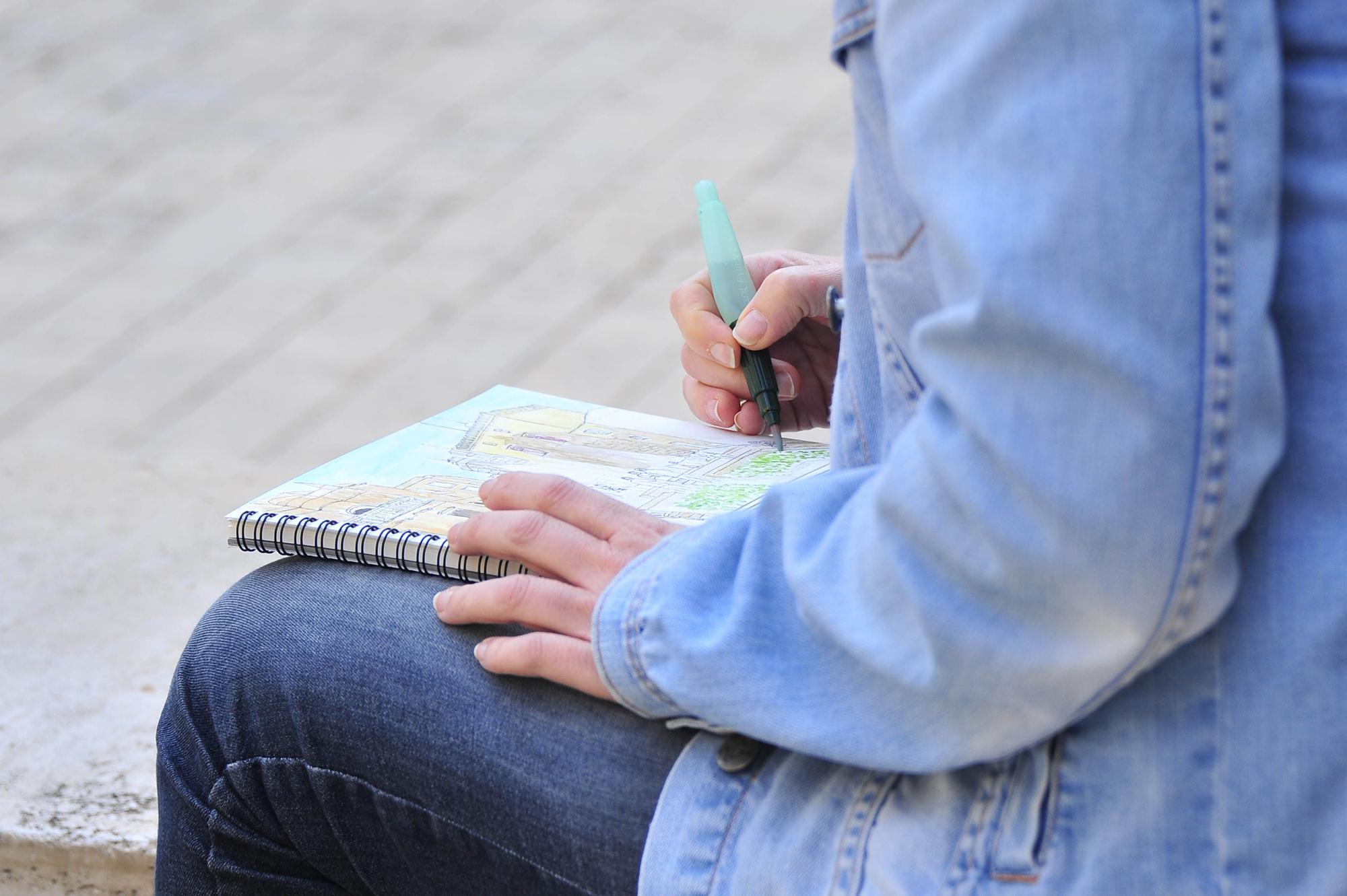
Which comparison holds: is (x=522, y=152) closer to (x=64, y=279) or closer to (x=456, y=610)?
(x=64, y=279)

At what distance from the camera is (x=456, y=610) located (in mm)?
943

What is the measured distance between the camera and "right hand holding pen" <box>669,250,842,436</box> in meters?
1.25

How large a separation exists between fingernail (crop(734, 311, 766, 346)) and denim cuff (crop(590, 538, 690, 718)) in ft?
1.45

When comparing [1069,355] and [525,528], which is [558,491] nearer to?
[525,528]

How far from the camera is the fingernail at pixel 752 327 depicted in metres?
1.25

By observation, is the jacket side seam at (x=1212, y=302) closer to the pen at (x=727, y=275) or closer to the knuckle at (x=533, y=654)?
the knuckle at (x=533, y=654)

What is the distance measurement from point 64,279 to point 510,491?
3.01 metres

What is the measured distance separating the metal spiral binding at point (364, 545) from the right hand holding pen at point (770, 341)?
372 millimetres

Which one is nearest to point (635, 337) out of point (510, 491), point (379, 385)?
point (379, 385)

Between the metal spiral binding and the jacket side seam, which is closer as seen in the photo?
the jacket side seam

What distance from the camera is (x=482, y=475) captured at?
114 cm

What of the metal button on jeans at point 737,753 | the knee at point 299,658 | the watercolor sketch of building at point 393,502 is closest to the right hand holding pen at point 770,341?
the watercolor sketch of building at point 393,502

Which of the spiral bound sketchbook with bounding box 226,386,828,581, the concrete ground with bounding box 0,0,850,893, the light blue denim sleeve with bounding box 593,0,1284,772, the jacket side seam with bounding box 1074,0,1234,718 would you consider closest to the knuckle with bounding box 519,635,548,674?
the spiral bound sketchbook with bounding box 226,386,828,581

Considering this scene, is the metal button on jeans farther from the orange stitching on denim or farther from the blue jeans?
the orange stitching on denim
